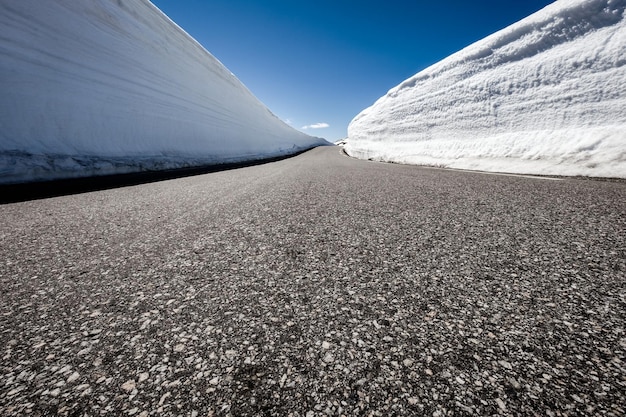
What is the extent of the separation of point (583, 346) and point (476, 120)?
9.54m

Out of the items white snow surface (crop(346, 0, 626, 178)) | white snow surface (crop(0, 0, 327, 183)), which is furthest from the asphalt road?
white snow surface (crop(0, 0, 327, 183))

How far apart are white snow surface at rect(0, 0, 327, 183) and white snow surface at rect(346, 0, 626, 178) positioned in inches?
408

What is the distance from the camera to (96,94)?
26.6 ft

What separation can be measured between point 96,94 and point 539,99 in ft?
43.5

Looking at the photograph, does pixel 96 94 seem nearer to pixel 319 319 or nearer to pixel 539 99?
pixel 319 319

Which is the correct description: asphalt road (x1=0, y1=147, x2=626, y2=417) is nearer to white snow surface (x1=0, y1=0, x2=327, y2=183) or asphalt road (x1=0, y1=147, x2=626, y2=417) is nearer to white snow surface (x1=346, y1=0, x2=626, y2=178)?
white snow surface (x1=346, y1=0, x2=626, y2=178)

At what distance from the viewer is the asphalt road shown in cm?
82

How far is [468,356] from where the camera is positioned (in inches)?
37.9

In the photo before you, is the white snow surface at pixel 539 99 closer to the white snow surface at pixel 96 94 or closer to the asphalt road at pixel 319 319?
the asphalt road at pixel 319 319

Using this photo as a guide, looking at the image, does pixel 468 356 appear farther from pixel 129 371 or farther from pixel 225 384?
pixel 129 371

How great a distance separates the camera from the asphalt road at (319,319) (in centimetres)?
82

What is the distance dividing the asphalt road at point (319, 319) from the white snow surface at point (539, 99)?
15.3ft

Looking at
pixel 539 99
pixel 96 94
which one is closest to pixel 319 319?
pixel 539 99

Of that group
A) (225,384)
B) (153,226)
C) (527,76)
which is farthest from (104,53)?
(527,76)
